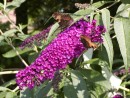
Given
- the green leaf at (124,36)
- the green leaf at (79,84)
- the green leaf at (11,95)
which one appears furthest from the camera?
the green leaf at (11,95)

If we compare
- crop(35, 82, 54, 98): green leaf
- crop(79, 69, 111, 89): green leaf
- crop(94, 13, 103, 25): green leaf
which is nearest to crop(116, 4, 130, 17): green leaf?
crop(94, 13, 103, 25): green leaf

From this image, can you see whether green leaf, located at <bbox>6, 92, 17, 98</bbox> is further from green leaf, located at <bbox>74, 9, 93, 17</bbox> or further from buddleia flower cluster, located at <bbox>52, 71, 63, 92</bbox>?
green leaf, located at <bbox>74, 9, 93, 17</bbox>

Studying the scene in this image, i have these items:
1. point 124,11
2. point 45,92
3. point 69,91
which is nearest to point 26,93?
point 45,92

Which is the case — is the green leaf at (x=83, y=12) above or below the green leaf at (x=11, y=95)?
above

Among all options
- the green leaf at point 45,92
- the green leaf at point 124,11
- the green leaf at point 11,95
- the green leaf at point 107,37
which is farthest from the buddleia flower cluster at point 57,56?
the green leaf at point 11,95

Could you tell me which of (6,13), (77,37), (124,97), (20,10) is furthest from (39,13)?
(77,37)

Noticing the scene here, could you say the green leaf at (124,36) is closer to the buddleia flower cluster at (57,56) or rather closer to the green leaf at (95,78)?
the buddleia flower cluster at (57,56)
